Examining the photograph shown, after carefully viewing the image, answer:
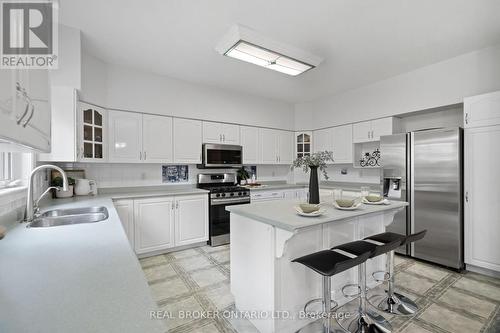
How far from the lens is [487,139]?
2609 mm

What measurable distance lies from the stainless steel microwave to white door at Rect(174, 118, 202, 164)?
138 mm

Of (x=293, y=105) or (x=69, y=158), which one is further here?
(x=293, y=105)

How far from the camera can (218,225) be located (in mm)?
3715

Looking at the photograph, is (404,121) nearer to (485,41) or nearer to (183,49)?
(485,41)

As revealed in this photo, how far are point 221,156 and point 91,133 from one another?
191 centimetres

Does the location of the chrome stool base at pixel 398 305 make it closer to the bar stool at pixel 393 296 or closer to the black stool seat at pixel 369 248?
the bar stool at pixel 393 296

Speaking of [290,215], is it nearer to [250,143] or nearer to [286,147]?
[250,143]

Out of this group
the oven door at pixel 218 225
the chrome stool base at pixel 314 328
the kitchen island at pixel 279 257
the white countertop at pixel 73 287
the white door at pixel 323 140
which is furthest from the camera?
the white door at pixel 323 140

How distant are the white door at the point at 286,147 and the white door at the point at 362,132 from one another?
1349 mm

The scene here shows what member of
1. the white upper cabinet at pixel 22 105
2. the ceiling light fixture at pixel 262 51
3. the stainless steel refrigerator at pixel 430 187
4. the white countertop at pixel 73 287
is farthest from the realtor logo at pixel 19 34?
the stainless steel refrigerator at pixel 430 187

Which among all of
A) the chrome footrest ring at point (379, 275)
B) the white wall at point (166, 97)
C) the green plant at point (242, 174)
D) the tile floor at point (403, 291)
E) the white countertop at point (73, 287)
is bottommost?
the tile floor at point (403, 291)

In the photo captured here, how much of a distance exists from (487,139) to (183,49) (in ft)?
12.3

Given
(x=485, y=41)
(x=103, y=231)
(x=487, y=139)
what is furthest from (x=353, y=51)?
(x=103, y=231)

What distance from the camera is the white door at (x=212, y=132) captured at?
3.95 m
